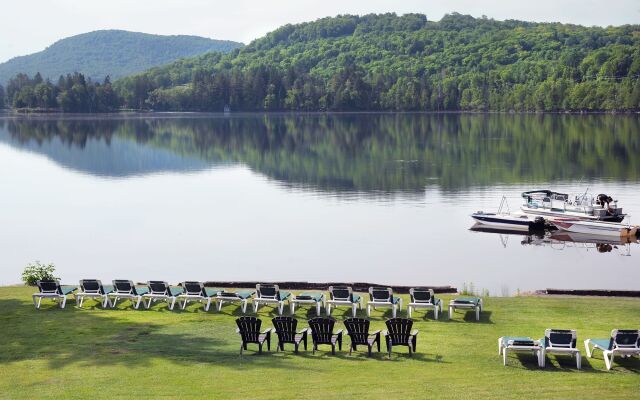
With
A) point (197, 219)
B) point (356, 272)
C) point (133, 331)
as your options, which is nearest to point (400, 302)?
point (133, 331)

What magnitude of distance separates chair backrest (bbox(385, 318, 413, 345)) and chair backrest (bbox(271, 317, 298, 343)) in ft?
6.39

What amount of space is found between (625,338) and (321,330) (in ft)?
19.1

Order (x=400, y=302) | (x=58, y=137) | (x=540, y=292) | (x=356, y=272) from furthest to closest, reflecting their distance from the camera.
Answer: (x=58, y=137) → (x=356, y=272) → (x=540, y=292) → (x=400, y=302)

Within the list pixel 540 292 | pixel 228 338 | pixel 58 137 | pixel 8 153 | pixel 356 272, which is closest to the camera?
pixel 228 338

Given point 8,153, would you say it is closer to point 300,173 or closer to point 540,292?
point 300,173

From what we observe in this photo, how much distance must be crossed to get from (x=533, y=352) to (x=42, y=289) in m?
13.1

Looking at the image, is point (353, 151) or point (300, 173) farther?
point (353, 151)

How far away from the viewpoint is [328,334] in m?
18.8

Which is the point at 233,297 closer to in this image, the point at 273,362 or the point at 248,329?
the point at 248,329

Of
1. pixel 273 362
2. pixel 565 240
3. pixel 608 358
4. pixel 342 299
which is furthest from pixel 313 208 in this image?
pixel 608 358

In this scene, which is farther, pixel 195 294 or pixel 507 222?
pixel 507 222

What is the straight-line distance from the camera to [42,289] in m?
24.4

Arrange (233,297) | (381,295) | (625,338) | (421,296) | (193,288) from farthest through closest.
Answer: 1. (193,288)
2. (233,297)
3. (381,295)
4. (421,296)
5. (625,338)

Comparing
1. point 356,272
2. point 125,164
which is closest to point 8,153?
point 125,164
